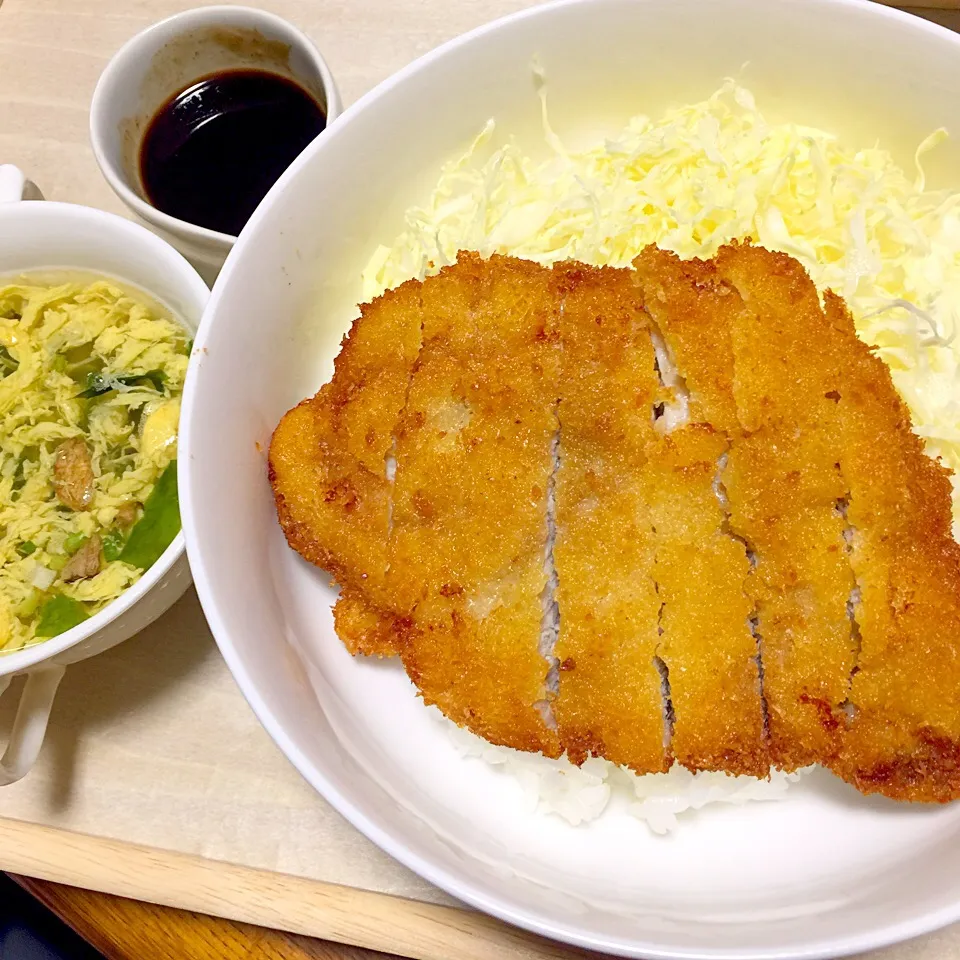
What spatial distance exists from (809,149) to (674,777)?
4.11 ft

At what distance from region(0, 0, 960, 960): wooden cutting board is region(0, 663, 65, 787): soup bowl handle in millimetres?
158

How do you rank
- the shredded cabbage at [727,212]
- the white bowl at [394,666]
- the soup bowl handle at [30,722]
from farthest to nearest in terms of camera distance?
the shredded cabbage at [727,212] < the soup bowl handle at [30,722] < the white bowl at [394,666]

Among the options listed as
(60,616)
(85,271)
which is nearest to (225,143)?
(85,271)

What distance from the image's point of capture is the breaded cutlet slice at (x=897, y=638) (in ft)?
3.87

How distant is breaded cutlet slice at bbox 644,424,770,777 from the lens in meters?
1.19

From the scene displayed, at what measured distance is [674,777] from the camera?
1.38 metres

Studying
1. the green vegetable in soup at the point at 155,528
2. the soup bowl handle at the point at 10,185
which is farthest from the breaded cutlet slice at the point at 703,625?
the soup bowl handle at the point at 10,185

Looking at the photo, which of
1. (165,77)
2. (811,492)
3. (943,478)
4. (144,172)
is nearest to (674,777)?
(811,492)

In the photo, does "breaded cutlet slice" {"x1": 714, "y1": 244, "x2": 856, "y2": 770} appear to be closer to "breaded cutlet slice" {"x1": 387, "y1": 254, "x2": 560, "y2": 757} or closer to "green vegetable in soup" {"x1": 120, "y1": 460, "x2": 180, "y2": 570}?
"breaded cutlet slice" {"x1": 387, "y1": 254, "x2": 560, "y2": 757}

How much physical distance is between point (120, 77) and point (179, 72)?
15 cm

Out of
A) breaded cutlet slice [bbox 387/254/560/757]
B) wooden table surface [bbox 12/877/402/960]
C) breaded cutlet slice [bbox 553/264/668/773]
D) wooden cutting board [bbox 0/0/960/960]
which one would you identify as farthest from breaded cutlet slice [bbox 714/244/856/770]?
wooden table surface [bbox 12/877/402/960]

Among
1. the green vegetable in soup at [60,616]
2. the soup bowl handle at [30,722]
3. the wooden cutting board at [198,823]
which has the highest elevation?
the green vegetable in soup at [60,616]

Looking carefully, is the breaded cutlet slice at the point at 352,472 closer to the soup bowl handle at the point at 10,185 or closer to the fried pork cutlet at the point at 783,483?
the fried pork cutlet at the point at 783,483

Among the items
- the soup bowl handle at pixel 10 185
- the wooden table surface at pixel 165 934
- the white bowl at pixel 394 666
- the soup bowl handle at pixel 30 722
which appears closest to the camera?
the white bowl at pixel 394 666
